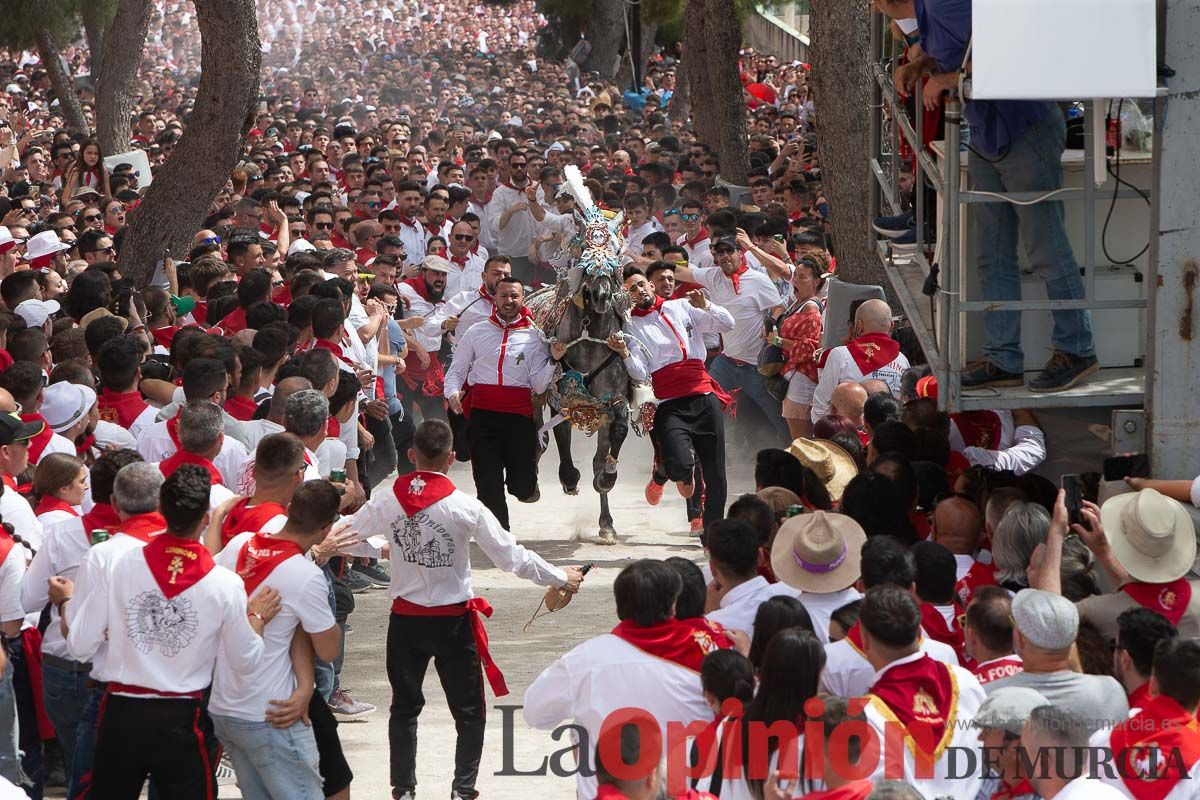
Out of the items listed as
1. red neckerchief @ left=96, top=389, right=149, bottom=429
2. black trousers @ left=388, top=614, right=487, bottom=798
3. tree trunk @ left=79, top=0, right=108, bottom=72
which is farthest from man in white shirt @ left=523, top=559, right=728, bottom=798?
tree trunk @ left=79, top=0, right=108, bottom=72

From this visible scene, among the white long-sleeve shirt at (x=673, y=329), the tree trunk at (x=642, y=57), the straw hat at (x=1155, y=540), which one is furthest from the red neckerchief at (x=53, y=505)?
the tree trunk at (x=642, y=57)

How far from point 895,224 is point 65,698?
452 cm

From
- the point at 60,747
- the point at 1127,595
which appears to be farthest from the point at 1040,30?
the point at 60,747

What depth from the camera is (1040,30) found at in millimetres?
5688

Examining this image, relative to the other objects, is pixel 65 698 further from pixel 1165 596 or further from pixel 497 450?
pixel 497 450

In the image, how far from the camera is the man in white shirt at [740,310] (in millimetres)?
11961

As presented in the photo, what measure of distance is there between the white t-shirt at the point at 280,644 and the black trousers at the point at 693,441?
506 centimetres

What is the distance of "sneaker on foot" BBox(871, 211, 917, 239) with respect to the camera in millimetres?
8227

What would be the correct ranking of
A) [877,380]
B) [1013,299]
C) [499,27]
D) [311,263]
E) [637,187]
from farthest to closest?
[499,27]
[637,187]
[311,263]
[877,380]
[1013,299]

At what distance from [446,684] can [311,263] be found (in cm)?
536

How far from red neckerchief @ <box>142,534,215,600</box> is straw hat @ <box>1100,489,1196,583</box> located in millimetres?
3161

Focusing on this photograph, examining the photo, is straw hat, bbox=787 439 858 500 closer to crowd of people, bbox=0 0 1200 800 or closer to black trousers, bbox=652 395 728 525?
crowd of people, bbox=0 0 1200 800

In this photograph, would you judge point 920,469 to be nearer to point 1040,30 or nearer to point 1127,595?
point 1127,595

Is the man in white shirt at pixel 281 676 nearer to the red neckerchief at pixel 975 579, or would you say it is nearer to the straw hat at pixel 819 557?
the straw hat at pixel 819 557
